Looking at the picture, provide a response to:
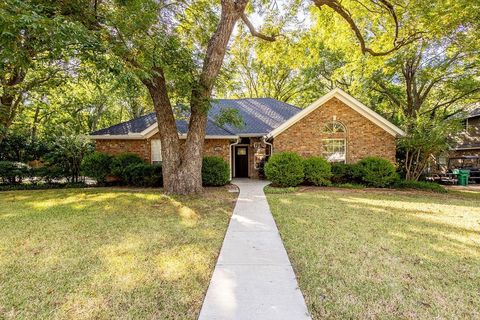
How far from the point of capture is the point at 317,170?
12.2 m

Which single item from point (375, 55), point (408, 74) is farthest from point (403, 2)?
point (408, 74)

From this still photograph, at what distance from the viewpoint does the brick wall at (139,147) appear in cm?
1395

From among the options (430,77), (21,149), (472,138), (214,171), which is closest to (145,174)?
(214,171)

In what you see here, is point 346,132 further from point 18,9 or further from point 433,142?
point 18,9

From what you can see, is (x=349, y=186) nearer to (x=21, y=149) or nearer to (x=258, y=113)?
(x=258, y=113)

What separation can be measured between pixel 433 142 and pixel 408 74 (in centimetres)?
800

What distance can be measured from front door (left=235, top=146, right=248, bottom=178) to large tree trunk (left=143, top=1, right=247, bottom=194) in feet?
23.8

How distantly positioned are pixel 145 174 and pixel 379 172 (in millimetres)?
12205

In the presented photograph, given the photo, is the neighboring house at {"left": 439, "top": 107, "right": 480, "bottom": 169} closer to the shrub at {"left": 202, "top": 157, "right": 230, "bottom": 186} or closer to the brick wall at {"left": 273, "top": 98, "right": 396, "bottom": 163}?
the brick wall at {"left": 273, "top": 98, "right": 396, "bottom": 163}

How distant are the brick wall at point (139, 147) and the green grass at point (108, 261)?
6687mm

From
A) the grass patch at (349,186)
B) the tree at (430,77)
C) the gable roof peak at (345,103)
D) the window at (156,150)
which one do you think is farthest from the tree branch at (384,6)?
the window at (156,150)

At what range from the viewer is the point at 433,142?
1126 cm

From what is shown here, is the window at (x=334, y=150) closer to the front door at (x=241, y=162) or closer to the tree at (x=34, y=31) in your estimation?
the front door at (x=241, y=162)

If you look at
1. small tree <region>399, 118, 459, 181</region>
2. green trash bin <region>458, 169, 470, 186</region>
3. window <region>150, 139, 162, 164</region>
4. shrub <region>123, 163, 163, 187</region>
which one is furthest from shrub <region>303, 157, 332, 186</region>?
green trash bin <region>458, 169, 470, 186</region>
